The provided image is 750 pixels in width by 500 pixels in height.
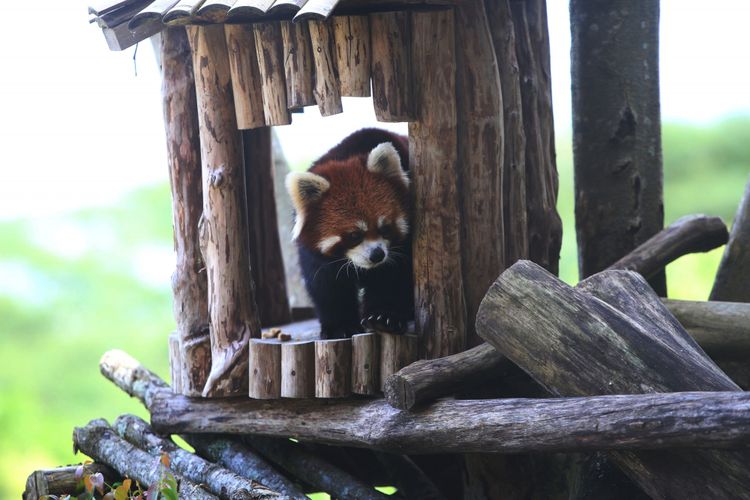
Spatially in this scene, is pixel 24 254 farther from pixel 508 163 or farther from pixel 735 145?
pixel 735 145

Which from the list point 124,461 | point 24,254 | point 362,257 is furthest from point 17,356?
point 362,257

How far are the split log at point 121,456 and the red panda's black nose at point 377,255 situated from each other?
108 centimetres

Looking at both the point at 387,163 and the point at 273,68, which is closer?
the point at 273,68

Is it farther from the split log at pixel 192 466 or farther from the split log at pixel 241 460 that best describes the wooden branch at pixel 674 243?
the split log at pixel 192 466

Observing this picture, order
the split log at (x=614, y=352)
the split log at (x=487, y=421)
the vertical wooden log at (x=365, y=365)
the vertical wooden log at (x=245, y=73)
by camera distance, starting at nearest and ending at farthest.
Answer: the split log at (x=487, y=421) < the split log at (x=614, y=352) < the vertical wooden log at (x=365, y=365) < the vertical wooden log at (x=245, y=73)

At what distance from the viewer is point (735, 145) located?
50.2 ft

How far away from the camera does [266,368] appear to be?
10.4 feet

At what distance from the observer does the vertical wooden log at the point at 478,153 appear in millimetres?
3041

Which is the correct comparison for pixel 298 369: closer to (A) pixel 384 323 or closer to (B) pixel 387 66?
(A) pixel 384 323

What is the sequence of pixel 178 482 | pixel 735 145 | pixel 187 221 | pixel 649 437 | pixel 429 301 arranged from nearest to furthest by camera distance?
pixel 649 437, pixel 429 301, pixel 178 482, pixel 187 221, pixel 735 145

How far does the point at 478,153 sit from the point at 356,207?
514mm

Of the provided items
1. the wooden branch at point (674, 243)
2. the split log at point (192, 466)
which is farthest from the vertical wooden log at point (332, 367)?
the wooden branch at point (674, 243)

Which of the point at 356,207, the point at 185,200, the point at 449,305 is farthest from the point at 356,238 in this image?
the point at 185,200

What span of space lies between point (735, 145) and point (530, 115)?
13.4 meters
